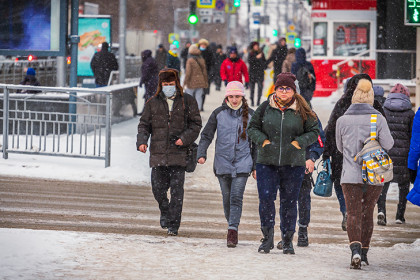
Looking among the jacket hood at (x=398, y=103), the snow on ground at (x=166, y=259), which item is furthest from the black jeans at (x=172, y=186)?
the jacket hood at (x=398, y=103)

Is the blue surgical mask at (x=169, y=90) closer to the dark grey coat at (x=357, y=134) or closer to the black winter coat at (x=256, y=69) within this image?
Result: the dark grey coat at (x=357, y=134)

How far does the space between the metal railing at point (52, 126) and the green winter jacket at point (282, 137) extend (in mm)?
6425

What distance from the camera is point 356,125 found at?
8.14 metres

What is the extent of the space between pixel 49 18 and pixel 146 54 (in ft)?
18.2

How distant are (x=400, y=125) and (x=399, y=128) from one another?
0.04 metres

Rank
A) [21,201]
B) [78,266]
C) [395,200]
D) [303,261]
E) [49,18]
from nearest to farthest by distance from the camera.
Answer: [78,266], [303,261], [21,201], [395,200], [49,18]

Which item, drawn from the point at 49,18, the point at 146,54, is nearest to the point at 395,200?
the point at 49,18

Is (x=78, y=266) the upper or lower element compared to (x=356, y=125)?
lower

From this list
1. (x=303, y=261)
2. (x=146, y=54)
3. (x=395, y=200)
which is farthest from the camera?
(x=146, y=54)

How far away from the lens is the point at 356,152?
26.7 ft

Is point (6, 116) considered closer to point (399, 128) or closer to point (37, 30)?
point (37, 30)

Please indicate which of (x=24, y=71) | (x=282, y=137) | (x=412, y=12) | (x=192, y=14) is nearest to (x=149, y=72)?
(x=192, y=14)

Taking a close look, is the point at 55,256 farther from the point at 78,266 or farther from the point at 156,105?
the point at 156,105

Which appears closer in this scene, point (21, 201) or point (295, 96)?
point (295, 96)
